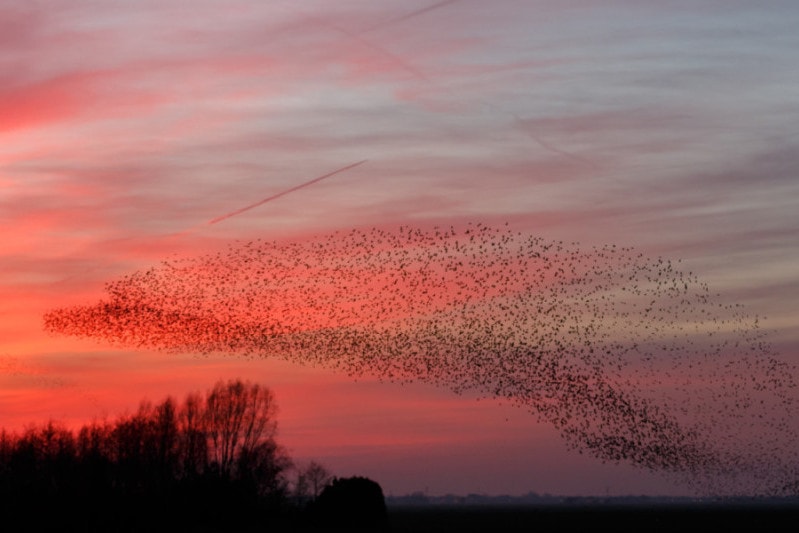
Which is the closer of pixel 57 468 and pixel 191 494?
pixel 191 494

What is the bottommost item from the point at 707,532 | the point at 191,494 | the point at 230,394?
the point at 707,532

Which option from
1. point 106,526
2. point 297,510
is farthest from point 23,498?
point 297,510

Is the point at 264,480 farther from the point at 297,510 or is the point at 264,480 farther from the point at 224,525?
the point at 224,525

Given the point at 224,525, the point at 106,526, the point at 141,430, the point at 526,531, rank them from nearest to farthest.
A: the point at 106,526
the point at 224,525
the point at 526,531
the point at 141,430

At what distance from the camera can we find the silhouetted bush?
112m

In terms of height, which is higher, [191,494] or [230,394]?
[230,394]

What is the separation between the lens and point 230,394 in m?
144

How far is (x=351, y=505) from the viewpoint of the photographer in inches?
4439

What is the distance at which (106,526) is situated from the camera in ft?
326

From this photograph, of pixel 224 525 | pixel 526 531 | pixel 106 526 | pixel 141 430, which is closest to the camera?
pixel 106 526

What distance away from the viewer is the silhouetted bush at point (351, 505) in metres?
112

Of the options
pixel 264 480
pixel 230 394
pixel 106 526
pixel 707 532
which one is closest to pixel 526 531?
pixel 707 532

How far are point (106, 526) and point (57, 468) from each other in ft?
118

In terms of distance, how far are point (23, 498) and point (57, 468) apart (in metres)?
22.3
